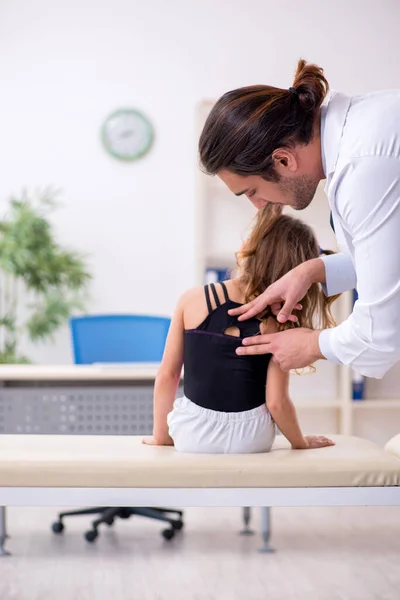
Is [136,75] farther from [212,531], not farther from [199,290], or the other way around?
[199,290]

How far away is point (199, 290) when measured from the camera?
2.06m

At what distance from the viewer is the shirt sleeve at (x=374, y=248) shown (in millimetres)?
1444

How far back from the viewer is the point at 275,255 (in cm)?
202

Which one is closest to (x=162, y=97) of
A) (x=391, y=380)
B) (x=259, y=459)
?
(x=391, y=380)

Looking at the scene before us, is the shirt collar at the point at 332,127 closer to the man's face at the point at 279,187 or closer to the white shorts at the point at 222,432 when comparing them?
the man's face at the point at 279,187

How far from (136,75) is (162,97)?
20 centimetres

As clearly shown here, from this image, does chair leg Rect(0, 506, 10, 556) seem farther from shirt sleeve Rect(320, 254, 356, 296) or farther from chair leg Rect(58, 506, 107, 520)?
shirt sleeve Rect(320, 254, 356, 296)

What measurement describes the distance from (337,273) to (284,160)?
391 mm

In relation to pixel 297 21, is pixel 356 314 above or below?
below

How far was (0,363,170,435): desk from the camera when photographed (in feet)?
10.4

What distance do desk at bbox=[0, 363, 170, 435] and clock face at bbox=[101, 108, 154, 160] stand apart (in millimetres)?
1946

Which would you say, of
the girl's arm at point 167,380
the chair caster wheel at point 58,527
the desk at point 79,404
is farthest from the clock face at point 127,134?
the girl's arm at point 167,380

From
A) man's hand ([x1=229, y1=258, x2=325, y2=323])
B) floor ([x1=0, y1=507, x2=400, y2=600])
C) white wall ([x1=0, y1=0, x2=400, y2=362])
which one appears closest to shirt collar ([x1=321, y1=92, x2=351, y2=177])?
man's hand ([x1=229, y1=258, x2=325, y2=323])

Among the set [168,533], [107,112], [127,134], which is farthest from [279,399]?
[107,112]
